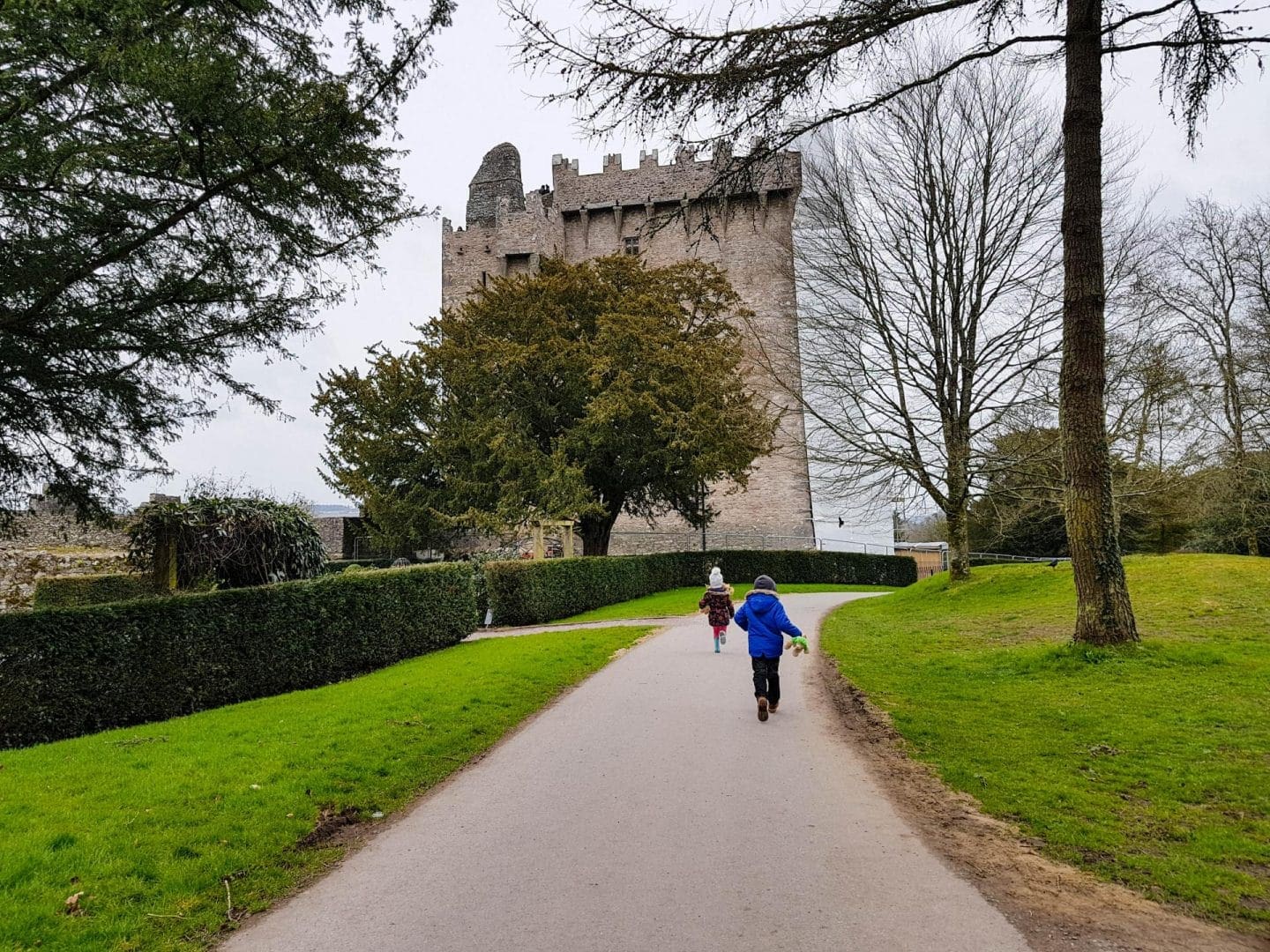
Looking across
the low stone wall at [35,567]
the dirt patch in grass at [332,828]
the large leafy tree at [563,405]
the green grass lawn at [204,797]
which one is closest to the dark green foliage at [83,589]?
the low stone wall at [35,567]

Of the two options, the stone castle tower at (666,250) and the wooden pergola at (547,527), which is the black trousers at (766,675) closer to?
the wooden pergola at (547,527)

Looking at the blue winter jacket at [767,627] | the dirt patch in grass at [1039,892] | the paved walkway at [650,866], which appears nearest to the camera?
the dirt patch in grass at [1039,892]

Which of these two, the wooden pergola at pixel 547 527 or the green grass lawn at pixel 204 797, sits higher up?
the wooden pergola at pixel 547 527

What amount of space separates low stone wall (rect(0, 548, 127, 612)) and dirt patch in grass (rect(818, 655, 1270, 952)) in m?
19.7

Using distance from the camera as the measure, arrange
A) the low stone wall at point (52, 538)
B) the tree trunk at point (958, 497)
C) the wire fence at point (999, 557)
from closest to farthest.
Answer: the tree trunk at point (958, 497) < the low stone wall at point (52, 538) < the wire fence at point (999, 557)

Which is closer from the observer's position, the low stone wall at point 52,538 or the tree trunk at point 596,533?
the low stone wall at point 52,538

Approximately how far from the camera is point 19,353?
7.44 m

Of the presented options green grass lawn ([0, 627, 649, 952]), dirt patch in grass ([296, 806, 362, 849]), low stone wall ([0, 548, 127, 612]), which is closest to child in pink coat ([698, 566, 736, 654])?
green grass lawn ([0, 627, 649, 952])

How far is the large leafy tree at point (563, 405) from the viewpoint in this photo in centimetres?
2344

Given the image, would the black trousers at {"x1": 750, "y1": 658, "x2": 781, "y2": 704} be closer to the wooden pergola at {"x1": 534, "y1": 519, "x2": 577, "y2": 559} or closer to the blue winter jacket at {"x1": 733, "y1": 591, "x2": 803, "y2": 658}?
the blue winter jacket at {"x1": 733, "y1": 591, "x2": 803, "y2": 658}

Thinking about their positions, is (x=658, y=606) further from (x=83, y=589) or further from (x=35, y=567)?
(x=35, y=567)

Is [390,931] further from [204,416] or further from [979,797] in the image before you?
[204,416]

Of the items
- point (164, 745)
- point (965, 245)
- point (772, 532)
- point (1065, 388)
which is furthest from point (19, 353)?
point (772, 532)

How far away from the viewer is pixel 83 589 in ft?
57.1
